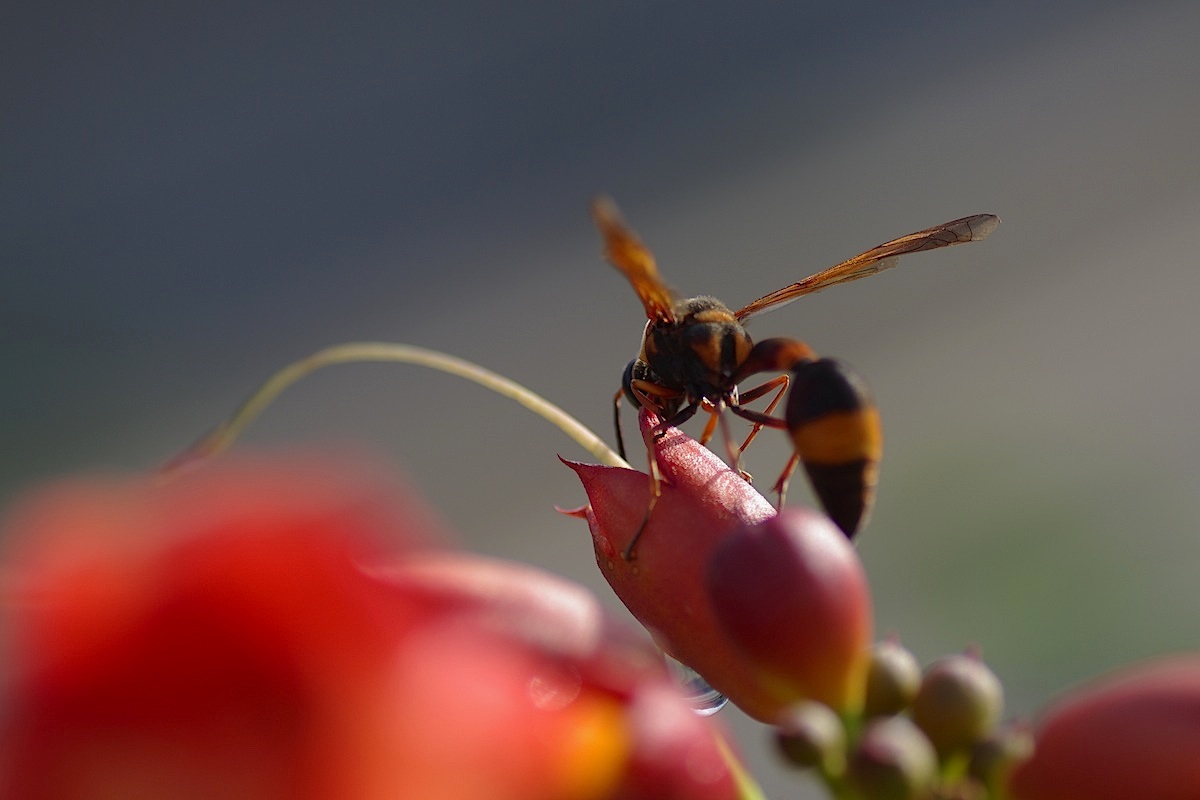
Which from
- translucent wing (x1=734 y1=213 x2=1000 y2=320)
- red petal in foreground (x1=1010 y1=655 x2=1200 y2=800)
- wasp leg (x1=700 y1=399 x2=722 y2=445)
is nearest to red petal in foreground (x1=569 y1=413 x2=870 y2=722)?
red petal in foreground (x1=1010 y1=655 x2=1200 y2=800)

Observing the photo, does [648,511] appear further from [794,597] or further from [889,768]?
[889,768]

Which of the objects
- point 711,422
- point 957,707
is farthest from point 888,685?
point 711,422

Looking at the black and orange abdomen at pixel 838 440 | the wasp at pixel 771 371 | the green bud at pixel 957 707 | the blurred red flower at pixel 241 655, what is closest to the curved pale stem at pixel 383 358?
the wasp at pixel 771 371

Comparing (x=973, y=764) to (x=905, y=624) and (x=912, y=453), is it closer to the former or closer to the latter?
(x=905, y=624)

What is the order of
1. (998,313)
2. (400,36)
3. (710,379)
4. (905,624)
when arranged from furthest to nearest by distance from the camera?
(400,36), (998,313), (905,624), (710,379)

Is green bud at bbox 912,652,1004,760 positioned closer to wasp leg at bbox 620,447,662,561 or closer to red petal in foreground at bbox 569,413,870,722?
A: red petal in foreground at bbox 569,413,870,722

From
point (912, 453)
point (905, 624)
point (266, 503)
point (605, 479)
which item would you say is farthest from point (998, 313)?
point (266, 503)

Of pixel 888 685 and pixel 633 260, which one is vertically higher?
pixel 633 260
